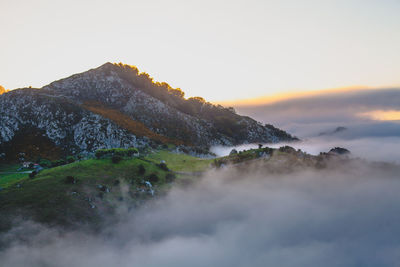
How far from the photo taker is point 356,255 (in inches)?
4094

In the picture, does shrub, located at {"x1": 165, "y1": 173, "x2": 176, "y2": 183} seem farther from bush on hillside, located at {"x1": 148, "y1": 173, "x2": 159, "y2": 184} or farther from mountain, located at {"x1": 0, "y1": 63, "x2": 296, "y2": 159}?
mountain, located at {"x1": 0, "y1": 63, "x2": 296, "y2": 159}

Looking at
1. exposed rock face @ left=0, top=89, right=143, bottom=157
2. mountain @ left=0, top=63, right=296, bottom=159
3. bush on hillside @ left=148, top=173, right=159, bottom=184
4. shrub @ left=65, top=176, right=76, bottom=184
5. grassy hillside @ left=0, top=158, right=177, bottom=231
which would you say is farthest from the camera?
exposed rock face @ left=0, top=89, right=143, bottom=157

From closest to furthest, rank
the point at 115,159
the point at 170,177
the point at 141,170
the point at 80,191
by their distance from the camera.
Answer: the point at 80,191
the point at 141,170
the point at 115,159
the point at 170,177

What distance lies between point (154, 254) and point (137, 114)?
409 feet

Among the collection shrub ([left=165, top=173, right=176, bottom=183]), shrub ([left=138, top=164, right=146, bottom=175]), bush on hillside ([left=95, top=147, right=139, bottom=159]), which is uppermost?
bush on hillside ([left=95, top=147, right=139, bottom=159])

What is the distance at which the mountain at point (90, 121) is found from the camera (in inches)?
4587

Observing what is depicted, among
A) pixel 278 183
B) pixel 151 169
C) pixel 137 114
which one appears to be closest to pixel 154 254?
pixel 151 169

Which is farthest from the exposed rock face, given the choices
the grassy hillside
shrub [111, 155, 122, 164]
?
the grassy hillside

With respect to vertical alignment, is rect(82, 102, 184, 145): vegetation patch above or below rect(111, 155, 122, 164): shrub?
above

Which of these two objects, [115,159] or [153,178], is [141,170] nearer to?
[153,178]

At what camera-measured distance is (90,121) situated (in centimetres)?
12619

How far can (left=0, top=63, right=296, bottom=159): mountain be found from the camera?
11650cm

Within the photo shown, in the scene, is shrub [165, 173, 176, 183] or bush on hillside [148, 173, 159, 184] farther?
shrub [165, 173, 176, 183]

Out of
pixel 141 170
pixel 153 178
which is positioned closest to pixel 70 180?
pixel 141 170
